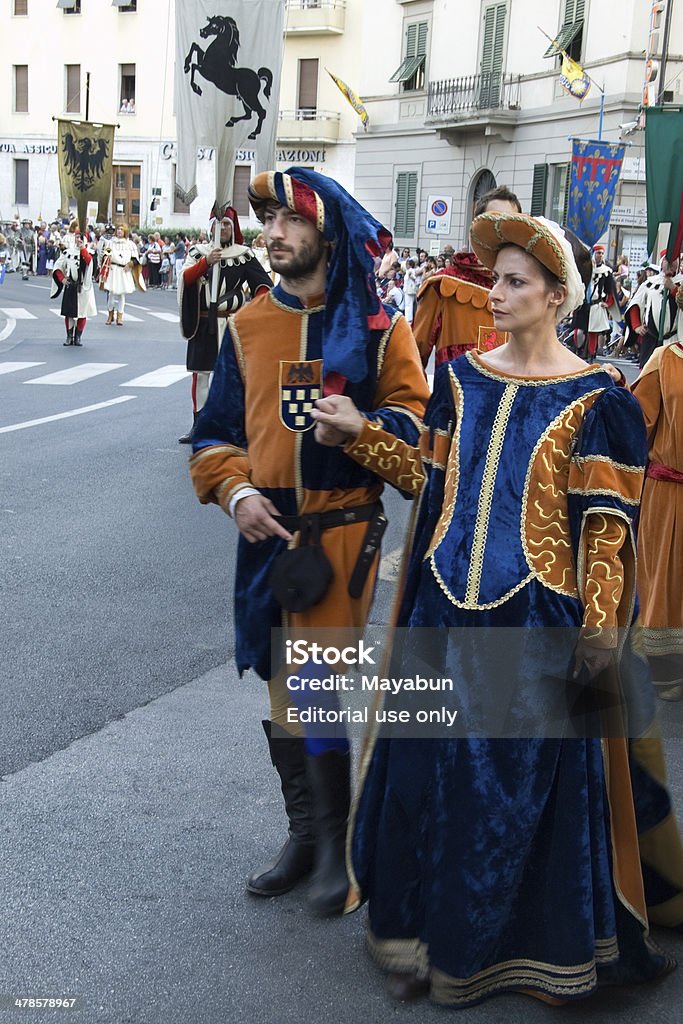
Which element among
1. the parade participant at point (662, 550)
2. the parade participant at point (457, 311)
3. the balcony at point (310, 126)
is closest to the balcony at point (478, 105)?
the balcony at point (310, 126)

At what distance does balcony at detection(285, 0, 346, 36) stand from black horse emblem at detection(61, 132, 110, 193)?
24.9m

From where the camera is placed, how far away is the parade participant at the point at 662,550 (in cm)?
520

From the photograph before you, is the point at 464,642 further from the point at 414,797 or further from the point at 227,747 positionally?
the point at 227,747

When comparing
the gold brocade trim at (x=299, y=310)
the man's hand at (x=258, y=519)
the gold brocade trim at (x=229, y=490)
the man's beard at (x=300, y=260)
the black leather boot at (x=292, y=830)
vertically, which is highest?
the man's beard at (x=300, y=260)

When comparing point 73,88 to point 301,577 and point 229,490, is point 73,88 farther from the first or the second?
point 301,577

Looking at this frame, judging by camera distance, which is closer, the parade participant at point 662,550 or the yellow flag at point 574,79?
the parade participant at point 662,550

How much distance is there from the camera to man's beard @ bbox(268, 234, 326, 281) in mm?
3342

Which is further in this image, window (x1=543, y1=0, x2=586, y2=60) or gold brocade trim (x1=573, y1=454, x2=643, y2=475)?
window (x1=543, y1=0, x2=586, y2=60)

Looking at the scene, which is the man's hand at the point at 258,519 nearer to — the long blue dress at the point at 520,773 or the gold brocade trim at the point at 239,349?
the gold brocade trim at the point at 239,349

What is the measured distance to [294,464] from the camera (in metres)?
3.42

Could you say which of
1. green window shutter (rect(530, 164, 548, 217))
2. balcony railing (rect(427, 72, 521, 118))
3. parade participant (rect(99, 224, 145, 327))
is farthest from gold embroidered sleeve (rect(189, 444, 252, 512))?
balcony railing (rect(427, 72, 521, 118))

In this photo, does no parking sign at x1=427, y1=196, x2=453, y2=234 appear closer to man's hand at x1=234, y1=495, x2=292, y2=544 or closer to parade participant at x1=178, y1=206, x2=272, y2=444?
parade participant at x1=178, y1=206, x2=272, y2=444

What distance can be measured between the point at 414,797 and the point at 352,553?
718mm

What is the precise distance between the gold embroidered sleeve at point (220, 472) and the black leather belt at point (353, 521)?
150mm
